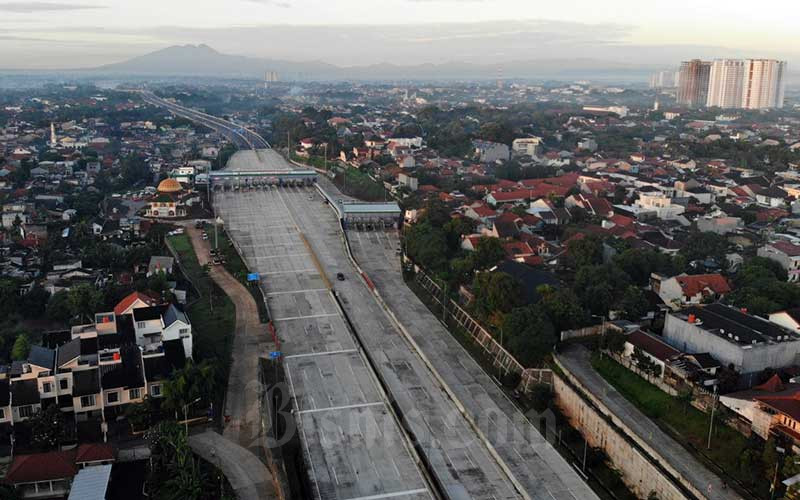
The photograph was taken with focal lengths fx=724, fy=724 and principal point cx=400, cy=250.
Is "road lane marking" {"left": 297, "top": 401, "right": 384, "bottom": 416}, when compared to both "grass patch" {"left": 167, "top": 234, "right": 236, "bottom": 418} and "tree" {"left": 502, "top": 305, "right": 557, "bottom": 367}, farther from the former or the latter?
"tree" {"left": 502, "top": 305, "right": 557, "bottom": 367}

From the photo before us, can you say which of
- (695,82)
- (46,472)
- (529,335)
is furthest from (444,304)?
(695,82)

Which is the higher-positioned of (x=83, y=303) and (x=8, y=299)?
(x=83, y=303)

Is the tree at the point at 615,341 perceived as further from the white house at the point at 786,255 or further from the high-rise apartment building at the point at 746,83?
the high-rise apartment building at the point at 746,83

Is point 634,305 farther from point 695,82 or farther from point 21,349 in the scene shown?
point 695,82

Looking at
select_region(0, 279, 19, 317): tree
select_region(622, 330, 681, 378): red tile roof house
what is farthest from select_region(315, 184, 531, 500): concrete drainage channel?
select_region(0, 279, 19, 317): tree

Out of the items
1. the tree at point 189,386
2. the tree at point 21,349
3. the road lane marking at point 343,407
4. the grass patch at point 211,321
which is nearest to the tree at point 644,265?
the road lane marking at point 343,407

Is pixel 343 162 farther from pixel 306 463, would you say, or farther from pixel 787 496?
pixel 787 496
